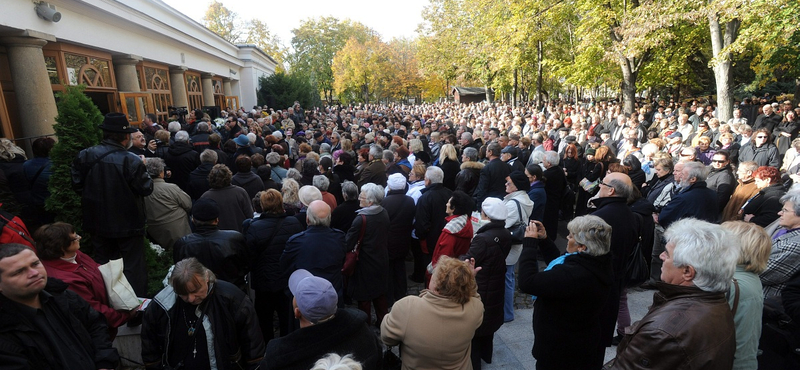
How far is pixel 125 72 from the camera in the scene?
12.3 meters

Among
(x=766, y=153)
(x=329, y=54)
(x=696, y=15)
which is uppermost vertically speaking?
(x=329, y=54)

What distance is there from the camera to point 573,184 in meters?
8.67

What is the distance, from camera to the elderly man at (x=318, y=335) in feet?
7.33

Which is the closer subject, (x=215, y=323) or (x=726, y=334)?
(x=726, y=334)

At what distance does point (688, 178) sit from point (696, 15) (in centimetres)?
1064

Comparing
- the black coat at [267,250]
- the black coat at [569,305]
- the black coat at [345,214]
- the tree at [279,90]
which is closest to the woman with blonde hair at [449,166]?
the black coat at [345,214]

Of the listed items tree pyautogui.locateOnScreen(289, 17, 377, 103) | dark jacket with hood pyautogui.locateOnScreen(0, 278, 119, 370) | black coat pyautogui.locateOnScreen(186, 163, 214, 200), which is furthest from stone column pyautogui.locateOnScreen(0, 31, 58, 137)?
tree pyautogui.locateOnScreen(289, 17, 377, 103)

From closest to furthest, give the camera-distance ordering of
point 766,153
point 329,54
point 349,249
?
point 349,249 < point 766,153 < point 329,54

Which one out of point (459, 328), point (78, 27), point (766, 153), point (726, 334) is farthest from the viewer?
point (78, 27)

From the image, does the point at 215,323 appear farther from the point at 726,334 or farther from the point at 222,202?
the point at 726,334

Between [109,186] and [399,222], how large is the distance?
3145mm

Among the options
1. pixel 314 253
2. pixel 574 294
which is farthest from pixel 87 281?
pixel 574 294

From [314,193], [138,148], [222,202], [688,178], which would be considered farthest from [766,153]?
[138,148]

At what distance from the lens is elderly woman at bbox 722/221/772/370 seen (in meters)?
2.38
